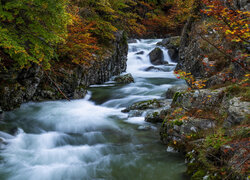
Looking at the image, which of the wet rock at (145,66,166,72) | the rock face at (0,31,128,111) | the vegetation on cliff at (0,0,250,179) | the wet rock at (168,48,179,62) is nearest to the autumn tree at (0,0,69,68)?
the vegetation on cliff at (0,0,250,179)

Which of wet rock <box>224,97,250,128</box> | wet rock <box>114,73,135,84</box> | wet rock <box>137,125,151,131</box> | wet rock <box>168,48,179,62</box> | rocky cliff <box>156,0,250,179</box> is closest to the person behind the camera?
rocky cliff <box>156,0,250,179</box>

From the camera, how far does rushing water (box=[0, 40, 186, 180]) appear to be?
4059 mm

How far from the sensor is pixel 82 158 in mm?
4719

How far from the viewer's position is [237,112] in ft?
11.9

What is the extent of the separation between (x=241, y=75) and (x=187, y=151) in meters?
2.83

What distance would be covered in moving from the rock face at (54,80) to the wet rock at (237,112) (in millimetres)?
5199

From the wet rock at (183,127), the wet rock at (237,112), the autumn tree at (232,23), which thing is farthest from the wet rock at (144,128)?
the autumn tree at (232,23)

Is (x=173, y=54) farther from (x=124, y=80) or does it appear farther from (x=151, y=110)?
(x=151, y=110)

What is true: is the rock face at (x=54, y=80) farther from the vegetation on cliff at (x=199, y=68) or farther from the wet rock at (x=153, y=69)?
the wet rock at (x=153, y=69)

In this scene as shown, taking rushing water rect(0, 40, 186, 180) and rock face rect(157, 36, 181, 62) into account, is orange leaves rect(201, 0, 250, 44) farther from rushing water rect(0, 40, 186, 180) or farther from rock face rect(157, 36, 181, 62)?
rock face rect(157, 36, 181, 62)

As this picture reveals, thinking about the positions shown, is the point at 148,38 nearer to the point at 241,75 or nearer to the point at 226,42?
the point at 226,42

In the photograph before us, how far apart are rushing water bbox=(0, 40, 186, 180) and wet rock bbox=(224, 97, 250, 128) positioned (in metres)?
1.31

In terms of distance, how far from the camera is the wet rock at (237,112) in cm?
354

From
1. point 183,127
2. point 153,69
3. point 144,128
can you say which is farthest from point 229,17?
point 153,69
